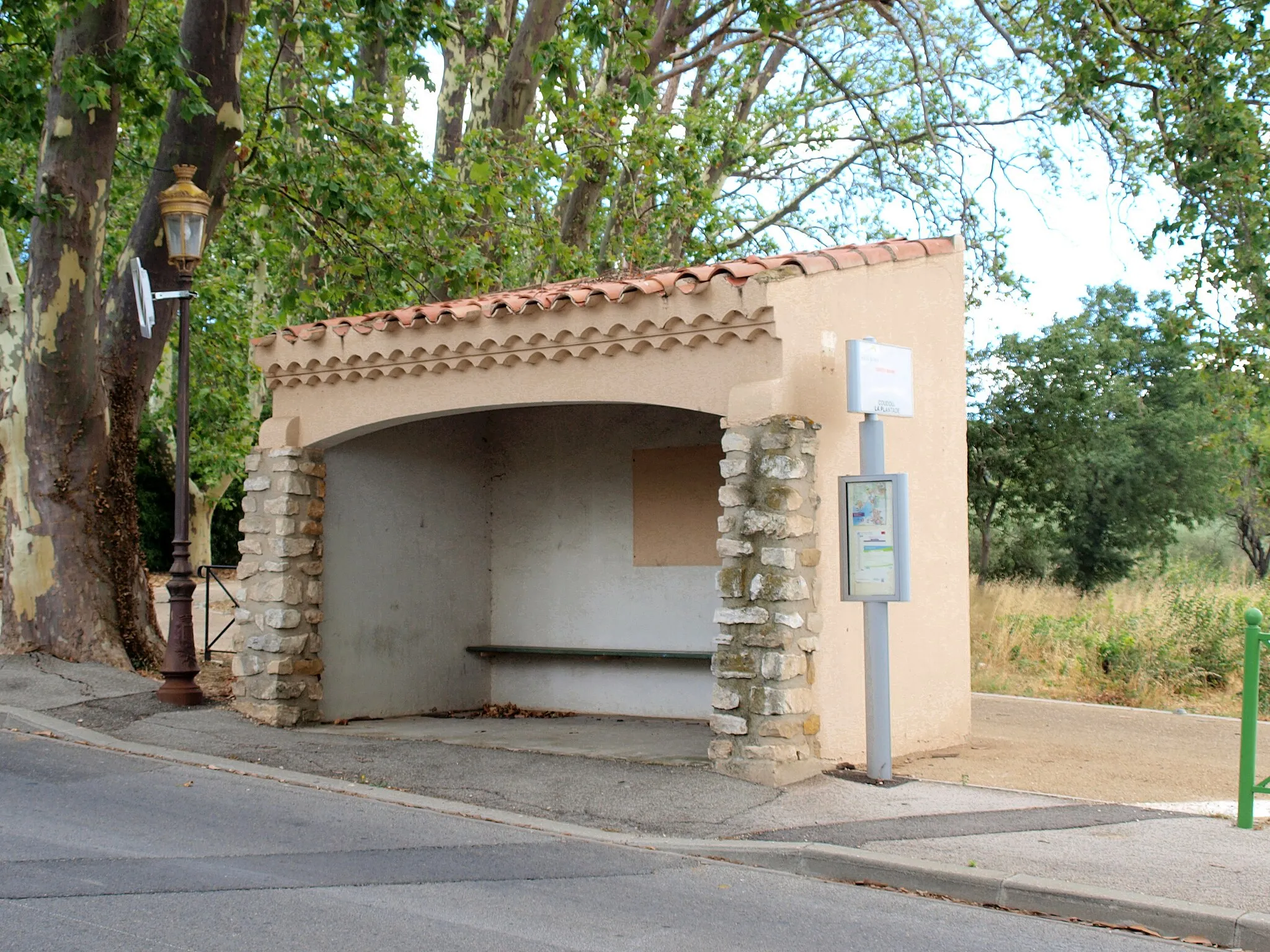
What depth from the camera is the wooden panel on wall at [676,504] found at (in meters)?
10.4

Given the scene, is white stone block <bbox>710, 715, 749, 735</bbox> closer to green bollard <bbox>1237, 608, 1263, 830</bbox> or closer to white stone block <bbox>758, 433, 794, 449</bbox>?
white stone block <bbox>758, 433, 794, 449</bbox>

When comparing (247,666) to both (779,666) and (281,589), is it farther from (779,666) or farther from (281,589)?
(779,666)

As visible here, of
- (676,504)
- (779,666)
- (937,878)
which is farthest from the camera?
(676,504)

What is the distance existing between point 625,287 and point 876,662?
9.15 ft

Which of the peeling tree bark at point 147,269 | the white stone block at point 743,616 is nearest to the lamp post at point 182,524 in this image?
the peeling tree bark at point 147,269

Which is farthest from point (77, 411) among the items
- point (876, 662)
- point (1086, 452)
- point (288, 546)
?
point (1086, 452)

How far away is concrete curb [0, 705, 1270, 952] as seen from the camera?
16.6 ft

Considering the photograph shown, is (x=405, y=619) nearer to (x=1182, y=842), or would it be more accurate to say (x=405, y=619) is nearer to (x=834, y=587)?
(x=834, y=587)

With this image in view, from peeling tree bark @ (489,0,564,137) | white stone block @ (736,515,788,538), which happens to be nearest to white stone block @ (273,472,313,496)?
white stone block @ (736,515,788,538)

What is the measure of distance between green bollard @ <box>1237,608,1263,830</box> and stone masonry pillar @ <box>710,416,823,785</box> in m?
2.33

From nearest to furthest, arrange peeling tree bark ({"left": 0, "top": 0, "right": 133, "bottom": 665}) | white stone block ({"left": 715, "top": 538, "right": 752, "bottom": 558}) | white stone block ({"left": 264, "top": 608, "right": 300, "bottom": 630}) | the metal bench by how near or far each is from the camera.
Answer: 1. white stone block ({"left": 715, "top": 538, "right": 752, "bottom": 558})
2. white stone block ({"left": 264, "top": 608, "right": 300, "bottom": 630})
3. the metal bench
4. peeling tree bark ({"left": 0, "top": 0, "right": 133, "bottom": 665})

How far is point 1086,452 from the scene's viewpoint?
22734 mm

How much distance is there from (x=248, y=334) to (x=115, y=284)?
→ 10.2m

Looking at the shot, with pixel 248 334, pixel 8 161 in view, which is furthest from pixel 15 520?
pixel 248 334
